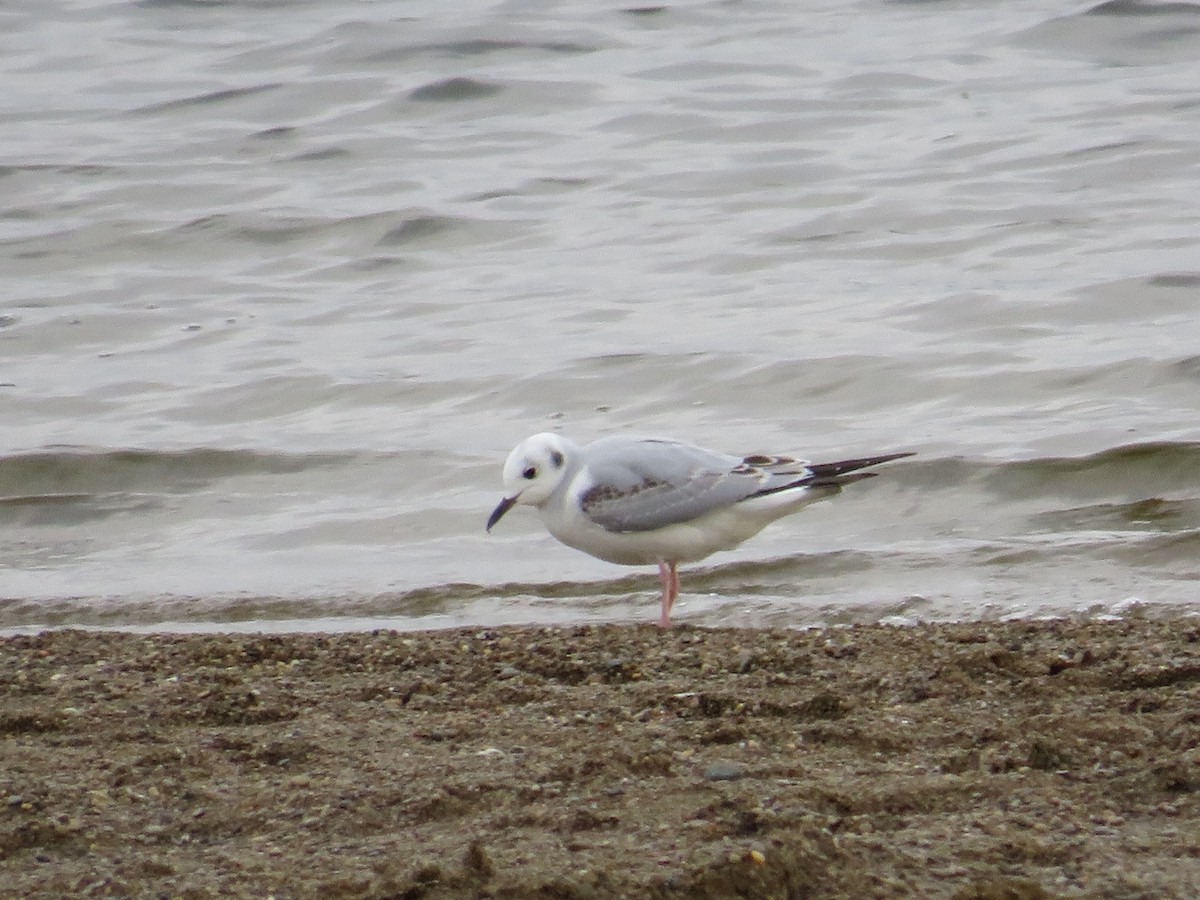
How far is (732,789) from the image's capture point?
4.04 m

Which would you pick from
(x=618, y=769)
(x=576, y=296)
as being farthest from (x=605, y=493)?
(x=576, y=296)

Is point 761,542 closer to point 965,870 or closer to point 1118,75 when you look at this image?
point 965,870

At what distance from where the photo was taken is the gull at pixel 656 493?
689cm

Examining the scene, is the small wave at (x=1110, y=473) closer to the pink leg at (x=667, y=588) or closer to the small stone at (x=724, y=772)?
the pink leg at (x=667, y=588)

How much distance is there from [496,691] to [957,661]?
1273 mm

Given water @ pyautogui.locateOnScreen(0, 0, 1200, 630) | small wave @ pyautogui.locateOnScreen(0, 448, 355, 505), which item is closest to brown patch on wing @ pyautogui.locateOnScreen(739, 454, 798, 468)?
water @ pyautogui.locateOnScreen(0, 0, 1200, 630)

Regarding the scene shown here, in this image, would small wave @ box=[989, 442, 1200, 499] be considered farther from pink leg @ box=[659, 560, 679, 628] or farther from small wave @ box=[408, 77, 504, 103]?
small wave @ box=[408, 77, 504, 103]

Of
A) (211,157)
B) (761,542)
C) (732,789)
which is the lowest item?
(761,542)

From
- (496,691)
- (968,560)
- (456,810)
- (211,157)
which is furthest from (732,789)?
(211,157)

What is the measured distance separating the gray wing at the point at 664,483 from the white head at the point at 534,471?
0.12 meters

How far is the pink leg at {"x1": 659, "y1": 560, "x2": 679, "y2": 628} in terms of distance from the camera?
6873 mm

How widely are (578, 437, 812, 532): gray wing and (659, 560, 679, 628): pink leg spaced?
10.2 inches

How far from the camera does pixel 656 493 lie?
6.91 m

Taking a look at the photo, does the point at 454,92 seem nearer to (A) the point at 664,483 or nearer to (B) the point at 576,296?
(B) the point at 576,296
